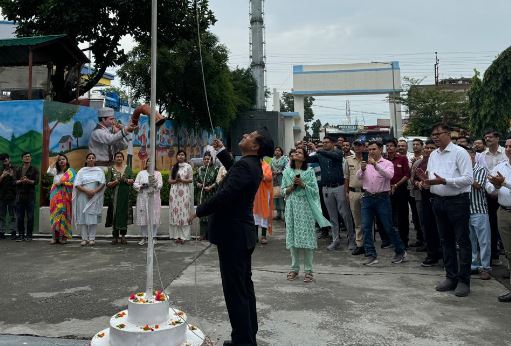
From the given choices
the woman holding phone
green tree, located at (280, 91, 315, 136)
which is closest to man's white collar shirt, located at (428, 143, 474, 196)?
the woman holding phone

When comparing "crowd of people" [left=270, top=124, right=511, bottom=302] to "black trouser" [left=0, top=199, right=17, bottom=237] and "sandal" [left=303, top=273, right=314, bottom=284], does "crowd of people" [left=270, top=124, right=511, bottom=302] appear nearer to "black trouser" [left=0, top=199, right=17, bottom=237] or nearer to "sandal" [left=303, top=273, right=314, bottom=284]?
"sandal" [left=303, top=273, right=314, bottom=284]

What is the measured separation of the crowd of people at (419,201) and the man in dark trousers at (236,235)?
6.73 ft

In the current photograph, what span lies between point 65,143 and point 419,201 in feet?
24.3

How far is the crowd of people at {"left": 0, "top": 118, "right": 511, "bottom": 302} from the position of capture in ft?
16.0

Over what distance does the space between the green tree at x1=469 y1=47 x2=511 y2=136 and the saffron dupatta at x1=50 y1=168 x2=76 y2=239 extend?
1586cm

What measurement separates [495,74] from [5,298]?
59.5 ft

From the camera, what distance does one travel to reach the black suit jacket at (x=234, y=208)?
128 inches

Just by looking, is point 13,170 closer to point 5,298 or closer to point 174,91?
point 5,298

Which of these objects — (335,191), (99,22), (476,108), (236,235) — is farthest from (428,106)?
(236,235)

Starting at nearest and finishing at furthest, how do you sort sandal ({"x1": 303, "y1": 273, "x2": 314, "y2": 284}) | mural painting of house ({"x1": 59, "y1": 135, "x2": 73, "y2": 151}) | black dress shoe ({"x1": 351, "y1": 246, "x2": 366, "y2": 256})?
sandal ({"x1": 303, "y1": 273, "x2": 314, "y2": 284}) → black dress shoe ({"x1": 351, "y1": 246, "x2": 366, "y2": 256}) → mural painting of house ({"x1": 59, "y1": 135, "x2": 73, "y2": 151})

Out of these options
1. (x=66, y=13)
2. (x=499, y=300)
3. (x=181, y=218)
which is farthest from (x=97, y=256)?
(x=66, y=13)

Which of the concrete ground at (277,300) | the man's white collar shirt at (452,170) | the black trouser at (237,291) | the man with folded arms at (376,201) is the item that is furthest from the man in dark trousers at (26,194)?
the man's white collar shirt at (452,170)

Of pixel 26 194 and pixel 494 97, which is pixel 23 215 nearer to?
pixel 26 194

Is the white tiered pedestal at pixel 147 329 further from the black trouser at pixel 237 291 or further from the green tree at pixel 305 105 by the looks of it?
the green tree at pixel 305 105
